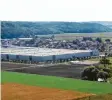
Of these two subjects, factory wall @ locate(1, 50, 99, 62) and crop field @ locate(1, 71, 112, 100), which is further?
factory wall @ locate(1, 50, 99, 62)

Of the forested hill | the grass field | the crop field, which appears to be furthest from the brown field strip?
the forested hill

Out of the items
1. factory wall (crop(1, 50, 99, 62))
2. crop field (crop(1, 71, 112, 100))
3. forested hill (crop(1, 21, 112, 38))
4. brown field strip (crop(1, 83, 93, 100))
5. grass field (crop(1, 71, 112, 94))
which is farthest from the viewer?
forested hill (crop(1, 21, 112, 38))

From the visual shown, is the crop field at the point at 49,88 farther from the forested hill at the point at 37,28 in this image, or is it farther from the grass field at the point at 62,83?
the forested hill at the point at 37,28

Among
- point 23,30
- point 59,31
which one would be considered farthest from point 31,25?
point 23,30

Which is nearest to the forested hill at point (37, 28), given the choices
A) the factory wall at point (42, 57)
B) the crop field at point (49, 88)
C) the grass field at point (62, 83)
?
the factory wall at point (42, 57)

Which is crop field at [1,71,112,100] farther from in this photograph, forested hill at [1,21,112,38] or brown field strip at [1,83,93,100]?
forested hill at [1,21,112,38]

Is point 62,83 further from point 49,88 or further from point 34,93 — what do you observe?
point 34,93
